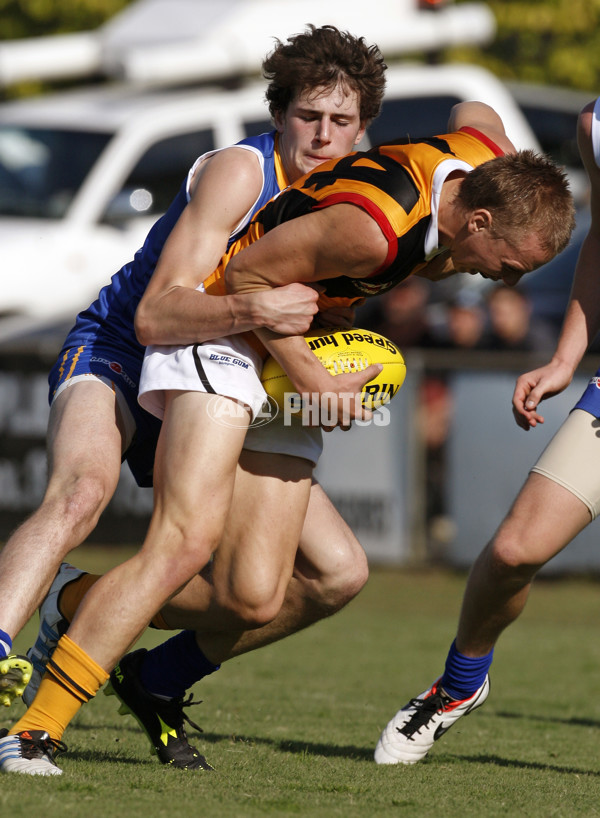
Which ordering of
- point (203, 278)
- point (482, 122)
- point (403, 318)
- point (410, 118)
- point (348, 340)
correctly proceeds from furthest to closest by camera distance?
point (410, 118) < point (403, 318) < point (482, 122) < point (348, 340) < point (203, 278)

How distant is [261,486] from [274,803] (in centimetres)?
116

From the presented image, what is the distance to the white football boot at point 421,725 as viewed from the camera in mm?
4785

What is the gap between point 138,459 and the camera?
486cm

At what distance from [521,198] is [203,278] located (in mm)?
1082

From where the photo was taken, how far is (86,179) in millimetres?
12375

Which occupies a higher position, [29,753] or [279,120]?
[279,120]

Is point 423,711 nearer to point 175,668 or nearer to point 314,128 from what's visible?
point 175,668

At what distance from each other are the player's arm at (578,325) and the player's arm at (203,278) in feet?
2.92

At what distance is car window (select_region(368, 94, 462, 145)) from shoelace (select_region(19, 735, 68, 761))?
34.0 ft

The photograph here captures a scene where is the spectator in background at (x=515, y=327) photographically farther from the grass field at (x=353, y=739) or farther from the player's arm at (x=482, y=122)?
the player's arm at (x=482, y=122)

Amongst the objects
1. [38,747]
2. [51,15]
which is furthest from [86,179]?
[51,15]

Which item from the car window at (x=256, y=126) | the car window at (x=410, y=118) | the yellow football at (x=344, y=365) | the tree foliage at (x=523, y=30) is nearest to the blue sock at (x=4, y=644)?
the yellow football at (x=344, y=365)

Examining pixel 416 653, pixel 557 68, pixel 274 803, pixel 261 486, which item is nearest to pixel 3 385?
pixel 416 653

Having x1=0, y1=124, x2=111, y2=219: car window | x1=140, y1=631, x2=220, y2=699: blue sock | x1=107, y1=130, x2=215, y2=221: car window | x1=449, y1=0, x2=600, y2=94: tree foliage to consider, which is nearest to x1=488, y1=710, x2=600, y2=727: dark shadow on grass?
x1=140, y1=631, x2=220, y2=699: blue sock
